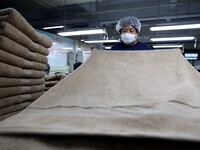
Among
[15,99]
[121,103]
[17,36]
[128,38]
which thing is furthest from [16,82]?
[128,38]

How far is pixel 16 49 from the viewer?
104cm

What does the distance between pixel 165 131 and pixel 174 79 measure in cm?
56

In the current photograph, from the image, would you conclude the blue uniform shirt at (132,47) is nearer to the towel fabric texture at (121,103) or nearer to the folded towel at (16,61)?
the towel fabric texture at (121,103)

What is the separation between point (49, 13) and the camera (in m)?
8.90

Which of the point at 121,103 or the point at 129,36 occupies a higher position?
the point at 129,36

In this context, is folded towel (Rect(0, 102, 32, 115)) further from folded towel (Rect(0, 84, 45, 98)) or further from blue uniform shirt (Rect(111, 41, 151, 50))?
blue uniform shirt (Rect(111, 41, 151, 50))

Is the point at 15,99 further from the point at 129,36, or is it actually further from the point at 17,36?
the point at 129,36

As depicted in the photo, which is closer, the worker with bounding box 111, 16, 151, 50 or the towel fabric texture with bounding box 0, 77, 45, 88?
the towel fabric texture with bounding box 0, 77, 45, 88

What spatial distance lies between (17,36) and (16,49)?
76mm

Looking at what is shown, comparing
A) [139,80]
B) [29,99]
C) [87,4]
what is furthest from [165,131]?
[87,4]

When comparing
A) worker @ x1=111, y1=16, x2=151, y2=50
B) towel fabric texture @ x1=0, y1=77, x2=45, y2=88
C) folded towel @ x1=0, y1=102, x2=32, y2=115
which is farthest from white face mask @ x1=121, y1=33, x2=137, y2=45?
folded towel @ x1=0, y1=102, x2=32, y2=115

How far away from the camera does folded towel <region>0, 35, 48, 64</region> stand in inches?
36.9

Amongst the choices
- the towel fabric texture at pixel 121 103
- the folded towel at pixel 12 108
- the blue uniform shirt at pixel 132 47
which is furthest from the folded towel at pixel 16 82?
the blue uniform shirt at pixel 132 47

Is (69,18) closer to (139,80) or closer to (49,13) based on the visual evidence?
(49,13)
